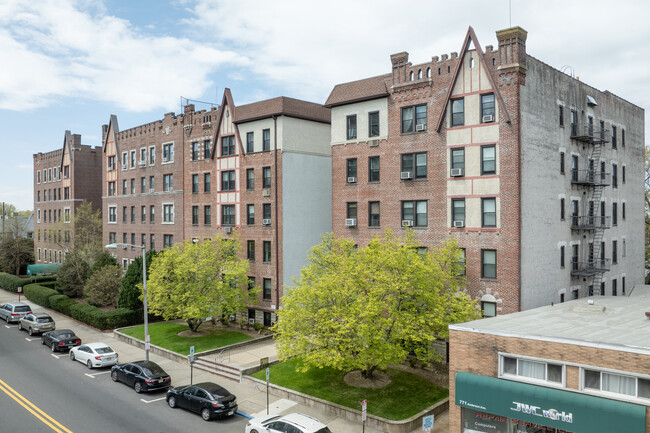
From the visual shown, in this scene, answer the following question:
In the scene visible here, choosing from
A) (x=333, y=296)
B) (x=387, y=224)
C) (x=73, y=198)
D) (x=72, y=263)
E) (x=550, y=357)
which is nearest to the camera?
(x=550, y=357)

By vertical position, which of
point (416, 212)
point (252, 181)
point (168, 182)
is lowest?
point (416, 212)

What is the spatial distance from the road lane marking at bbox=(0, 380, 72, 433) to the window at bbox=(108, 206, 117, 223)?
33.9 meters

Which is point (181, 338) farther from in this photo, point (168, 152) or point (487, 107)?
point (487, 107)

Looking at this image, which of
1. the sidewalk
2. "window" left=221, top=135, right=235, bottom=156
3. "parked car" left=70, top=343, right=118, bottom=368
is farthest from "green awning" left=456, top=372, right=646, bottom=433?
"window" left=221, top=135, right=235, bottom=156

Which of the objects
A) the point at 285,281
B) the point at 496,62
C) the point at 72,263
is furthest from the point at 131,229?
the point at 496,62

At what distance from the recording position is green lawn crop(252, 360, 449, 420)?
2459 centimetres

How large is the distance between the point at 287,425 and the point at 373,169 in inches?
817

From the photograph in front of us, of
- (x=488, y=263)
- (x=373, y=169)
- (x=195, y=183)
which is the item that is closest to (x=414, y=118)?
(x=373, y=169)

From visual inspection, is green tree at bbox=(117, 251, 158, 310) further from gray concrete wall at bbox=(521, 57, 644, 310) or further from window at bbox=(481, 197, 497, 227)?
gray concrete wall at bbox=(521, 57, 644, 310)

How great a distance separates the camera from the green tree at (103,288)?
4850cm

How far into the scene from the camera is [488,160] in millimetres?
30203

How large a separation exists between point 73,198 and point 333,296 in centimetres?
5737

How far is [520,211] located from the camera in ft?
95.2

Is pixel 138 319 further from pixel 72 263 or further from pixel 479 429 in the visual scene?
pixel 479 429
